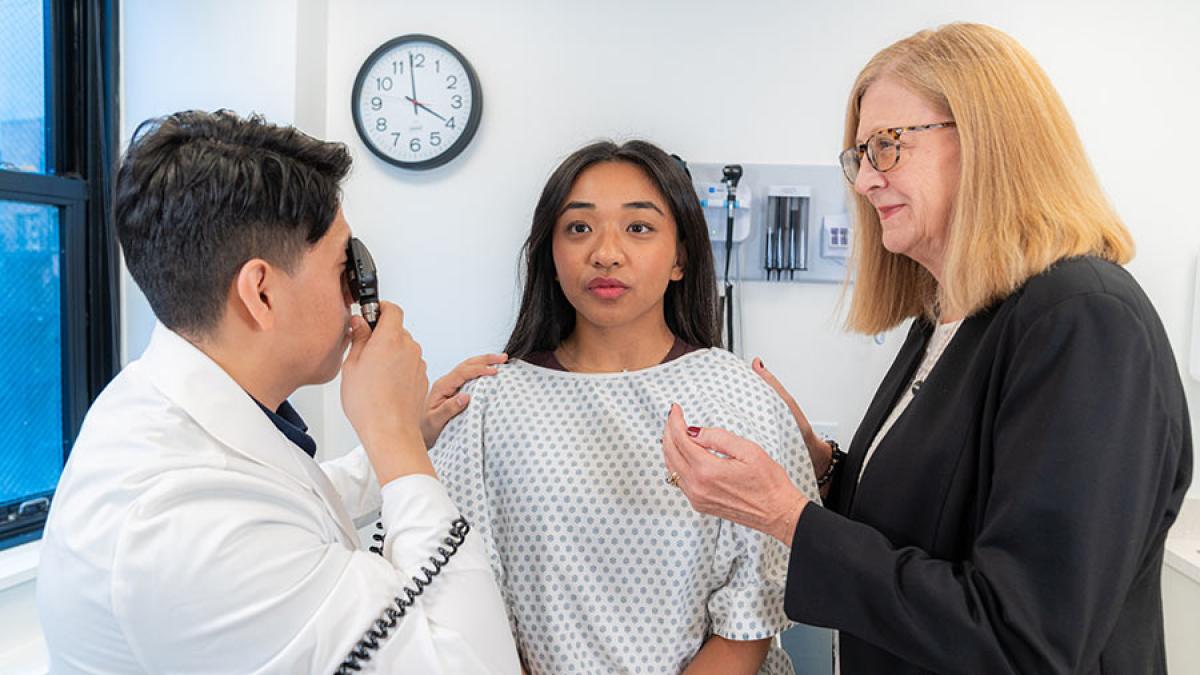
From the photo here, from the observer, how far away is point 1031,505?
83 centimetres

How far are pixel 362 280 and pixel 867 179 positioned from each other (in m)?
0.67

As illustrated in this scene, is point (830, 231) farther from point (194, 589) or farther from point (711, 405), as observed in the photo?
point (194, 589)

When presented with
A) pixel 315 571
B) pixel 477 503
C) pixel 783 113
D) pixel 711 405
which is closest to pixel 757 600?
pixel 711 405

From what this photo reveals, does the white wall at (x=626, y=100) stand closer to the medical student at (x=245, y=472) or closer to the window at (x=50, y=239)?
Answer: the window at (x=50, y=239)

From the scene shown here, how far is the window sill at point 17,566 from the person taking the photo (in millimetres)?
1691

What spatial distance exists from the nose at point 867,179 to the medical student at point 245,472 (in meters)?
0.64

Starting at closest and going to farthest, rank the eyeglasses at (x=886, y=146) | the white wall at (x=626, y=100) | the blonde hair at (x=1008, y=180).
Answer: the blonde hair at (x=1008, y=180) < the eyeglasses at (x=886, y=146) < the white wall at (x=626, y=100)

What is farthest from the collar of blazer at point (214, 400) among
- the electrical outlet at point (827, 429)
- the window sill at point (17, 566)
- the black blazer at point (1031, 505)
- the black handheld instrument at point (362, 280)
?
the electrical outlet at point (827, 429)

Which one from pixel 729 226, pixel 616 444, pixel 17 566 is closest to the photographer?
pixel 616 444

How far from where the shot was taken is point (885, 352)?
2426mm

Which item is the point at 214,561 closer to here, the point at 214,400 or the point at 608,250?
the point at 214,400

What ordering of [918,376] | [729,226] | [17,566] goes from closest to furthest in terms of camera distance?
1. [918,376]
2. [17,566]
3. [729,226]

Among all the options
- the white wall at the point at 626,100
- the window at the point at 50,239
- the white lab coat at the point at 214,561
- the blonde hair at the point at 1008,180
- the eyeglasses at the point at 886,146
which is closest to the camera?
the white lab coat at the point at 214,561

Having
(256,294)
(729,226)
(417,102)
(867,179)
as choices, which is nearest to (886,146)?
(867,179)
